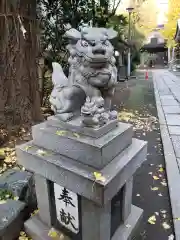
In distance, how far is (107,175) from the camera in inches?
62.0

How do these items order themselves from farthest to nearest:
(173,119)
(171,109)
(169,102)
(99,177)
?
1. (169,102)
2. (171,109)
3. (173,119)
4. (99,177)

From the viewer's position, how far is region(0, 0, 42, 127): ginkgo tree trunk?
161 inches

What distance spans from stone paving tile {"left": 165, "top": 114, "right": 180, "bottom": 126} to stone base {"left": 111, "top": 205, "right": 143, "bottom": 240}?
3.86 metres

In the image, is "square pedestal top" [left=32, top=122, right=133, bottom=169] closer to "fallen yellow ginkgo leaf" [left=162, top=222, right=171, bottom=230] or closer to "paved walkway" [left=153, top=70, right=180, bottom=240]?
"fallen yellow ginkgo leaf" [left=162, top=222, right=171, bottom=230]

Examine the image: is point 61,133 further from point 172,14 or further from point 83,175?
point 172,14

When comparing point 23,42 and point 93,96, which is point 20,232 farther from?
point 23,42

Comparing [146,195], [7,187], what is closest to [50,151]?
[7,187]

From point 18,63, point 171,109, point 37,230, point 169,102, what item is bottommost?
point 37,230

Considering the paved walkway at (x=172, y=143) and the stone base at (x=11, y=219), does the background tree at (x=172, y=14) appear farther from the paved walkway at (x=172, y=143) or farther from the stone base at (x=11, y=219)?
the stone base at (x=11, y=219)

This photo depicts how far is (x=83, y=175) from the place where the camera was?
5.17 feet

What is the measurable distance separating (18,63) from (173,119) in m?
4.45

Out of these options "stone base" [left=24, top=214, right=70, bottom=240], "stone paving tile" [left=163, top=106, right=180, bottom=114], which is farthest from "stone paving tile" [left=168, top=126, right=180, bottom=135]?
"stone base" [left=24, top=214, right=70, bottom=240]

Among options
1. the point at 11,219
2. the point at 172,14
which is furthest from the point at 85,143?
the point at 172,14

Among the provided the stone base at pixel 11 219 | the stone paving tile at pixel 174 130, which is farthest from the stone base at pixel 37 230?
the stone paving tile at pixel 174 130
